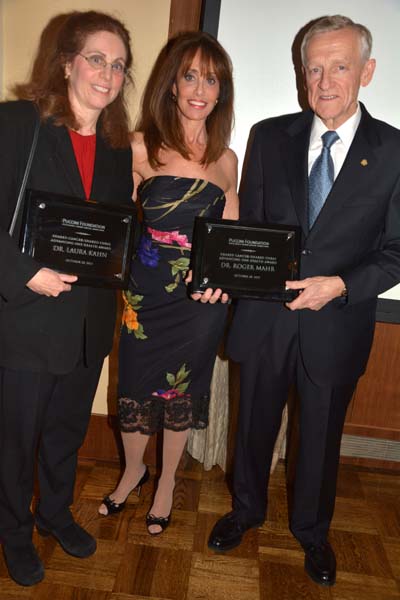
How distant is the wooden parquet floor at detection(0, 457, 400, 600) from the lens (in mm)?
2123

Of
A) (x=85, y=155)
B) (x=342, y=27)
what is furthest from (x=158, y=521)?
(x=342, y=27)

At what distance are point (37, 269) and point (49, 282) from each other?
2.1 inches

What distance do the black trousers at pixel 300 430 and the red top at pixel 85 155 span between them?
0.85 meters

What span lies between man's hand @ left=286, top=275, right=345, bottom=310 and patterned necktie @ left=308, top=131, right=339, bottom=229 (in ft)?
0.68

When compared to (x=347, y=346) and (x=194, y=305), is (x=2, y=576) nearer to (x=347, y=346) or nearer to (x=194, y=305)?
(x=194, y=305)

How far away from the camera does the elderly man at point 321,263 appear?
196cm

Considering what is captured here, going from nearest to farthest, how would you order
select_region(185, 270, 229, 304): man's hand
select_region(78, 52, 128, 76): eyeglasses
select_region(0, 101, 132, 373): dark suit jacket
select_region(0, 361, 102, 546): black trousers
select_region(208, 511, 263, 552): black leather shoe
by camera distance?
select_region(0, 101, 132, 373): dark suit jacket
select_region(78, 52, 128, 76): eyeglasses
select_region(0, 361, 102, 546): black trousers
select_region(185, 270, 229, 304): man's hand
select_region(208, 511, 263, 552): black leather shoe

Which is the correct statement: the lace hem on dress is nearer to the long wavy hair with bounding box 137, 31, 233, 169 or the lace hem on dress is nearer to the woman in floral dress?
the woman in floral dress

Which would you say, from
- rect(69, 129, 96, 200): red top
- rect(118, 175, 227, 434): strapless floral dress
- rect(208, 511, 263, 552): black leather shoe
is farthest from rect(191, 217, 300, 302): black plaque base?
rect(208, 511, 263, 552): black leather shoe

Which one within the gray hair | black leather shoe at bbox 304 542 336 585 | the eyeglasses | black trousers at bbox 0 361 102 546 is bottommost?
black leather shoe at bbox 304 542 336 585

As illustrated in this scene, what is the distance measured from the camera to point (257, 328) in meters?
2.15

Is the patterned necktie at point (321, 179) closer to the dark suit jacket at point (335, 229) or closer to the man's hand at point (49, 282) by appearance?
the dark suit jacket at point (335, 229)

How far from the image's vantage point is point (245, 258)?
2002mm

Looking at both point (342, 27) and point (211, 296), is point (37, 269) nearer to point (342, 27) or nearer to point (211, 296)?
point (211, 296)
